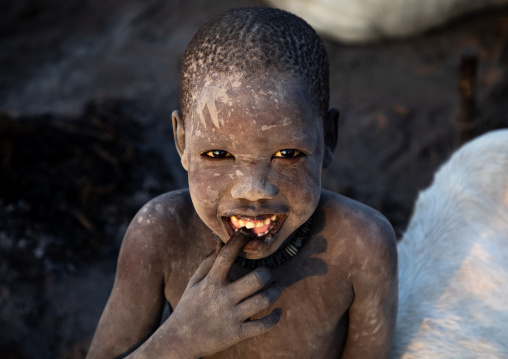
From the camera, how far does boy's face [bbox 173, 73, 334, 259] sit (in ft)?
3.95

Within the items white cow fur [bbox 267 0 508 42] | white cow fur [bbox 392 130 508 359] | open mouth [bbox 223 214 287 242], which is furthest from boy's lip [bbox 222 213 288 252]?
white cow fur [bbox 267 0 508 42]

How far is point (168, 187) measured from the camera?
3.77 m

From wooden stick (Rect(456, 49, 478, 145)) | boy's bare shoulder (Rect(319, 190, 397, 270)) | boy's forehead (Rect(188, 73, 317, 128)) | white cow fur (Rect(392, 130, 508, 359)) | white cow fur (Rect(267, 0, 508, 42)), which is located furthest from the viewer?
white cow fur (Rect(267, 0, 508, 42))

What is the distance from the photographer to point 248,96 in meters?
1.20

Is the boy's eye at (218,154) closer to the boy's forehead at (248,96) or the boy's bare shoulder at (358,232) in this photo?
the boy's forehead at (248,96)

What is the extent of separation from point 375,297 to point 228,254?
45 centimetres

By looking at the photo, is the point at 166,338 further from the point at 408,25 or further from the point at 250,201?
the point at 408,25

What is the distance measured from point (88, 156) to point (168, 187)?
53 centimetres

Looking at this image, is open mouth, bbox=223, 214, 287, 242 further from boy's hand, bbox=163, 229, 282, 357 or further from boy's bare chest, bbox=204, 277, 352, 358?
boy's bare chest, bbox=204, 277, 352, 358

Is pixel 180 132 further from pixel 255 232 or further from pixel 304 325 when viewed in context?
pixel 304 325

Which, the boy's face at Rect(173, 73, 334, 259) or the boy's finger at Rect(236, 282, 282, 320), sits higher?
the boy's face at Rect(173, 73, 334, 259)

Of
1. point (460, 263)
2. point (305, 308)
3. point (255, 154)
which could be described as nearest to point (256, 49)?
point (255, 154)

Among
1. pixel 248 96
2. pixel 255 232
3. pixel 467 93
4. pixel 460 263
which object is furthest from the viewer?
pixel 467 93

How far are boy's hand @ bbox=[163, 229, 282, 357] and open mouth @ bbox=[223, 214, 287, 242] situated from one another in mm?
24
